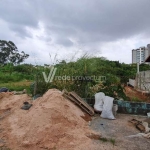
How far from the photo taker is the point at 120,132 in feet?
15.4

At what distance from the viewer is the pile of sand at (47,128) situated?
372cm

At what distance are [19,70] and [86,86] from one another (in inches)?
544

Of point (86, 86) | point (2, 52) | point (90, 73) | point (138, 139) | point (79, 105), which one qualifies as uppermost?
point (2, 52)

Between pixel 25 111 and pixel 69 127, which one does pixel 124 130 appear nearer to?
pixel 69 127

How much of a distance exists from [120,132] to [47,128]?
1637 mm

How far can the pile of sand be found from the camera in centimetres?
372

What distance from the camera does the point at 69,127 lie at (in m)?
4.36

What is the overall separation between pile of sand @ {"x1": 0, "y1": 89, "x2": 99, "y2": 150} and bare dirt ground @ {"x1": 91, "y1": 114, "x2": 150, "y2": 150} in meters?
0.37

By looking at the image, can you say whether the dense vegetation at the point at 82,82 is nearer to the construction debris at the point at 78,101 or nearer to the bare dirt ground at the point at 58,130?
the construction debris at the point at 78,101

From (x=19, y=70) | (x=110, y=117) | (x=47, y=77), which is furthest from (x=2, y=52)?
(x=110, y=117)

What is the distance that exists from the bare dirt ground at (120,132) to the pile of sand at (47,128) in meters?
0.37

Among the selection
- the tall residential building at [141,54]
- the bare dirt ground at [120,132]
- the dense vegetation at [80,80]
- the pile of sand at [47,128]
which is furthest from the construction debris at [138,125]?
the tall residential building at [141,54]

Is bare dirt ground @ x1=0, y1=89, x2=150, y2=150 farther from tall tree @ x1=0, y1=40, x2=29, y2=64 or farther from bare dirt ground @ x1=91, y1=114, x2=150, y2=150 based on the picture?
tall tree @ x1=0, y1=40, x2=29, y2=64

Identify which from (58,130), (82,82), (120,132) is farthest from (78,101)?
(58,130)
